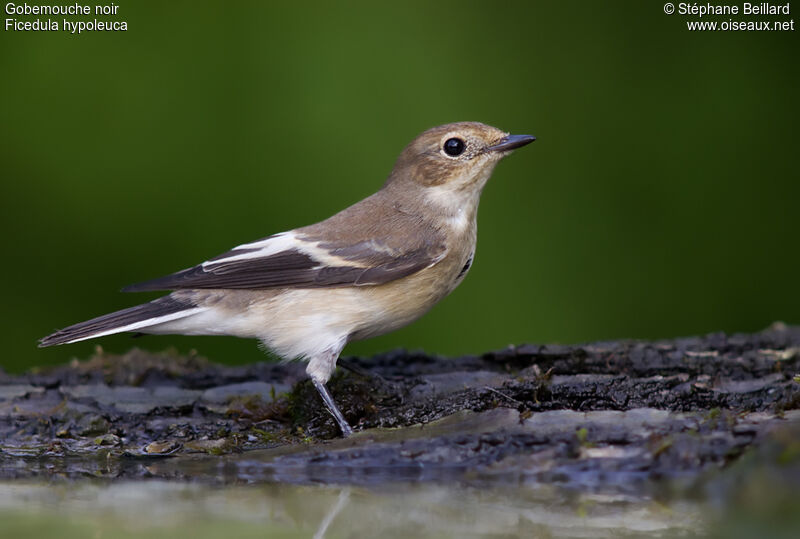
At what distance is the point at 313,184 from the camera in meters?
6.80

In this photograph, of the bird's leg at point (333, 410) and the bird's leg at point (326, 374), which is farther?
the bird's leg at point (326, 374)

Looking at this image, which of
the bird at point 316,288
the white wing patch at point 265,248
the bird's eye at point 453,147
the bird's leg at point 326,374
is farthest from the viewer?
the bird's eye at point 453,147

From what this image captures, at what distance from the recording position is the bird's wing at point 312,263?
465cm

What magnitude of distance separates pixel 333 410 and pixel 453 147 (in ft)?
6.43

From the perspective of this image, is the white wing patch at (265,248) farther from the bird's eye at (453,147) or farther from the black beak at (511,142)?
the black beak at (511,142)

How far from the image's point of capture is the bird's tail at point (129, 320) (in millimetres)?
4395

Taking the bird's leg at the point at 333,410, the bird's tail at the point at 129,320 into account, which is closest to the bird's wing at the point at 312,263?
the bird's tail at the point at 129,320

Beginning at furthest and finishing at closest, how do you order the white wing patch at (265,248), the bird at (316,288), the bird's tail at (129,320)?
the white wing patch at (265,248)
the bird at (316,288)
the bird's tail at (129,320)

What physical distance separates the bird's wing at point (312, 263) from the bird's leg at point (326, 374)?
1.25 feet

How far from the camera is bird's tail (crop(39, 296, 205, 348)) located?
439 cm

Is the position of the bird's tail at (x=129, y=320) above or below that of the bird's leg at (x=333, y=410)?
above

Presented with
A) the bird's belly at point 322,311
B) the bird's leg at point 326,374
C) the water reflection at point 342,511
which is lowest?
the water reflection at point 342,511

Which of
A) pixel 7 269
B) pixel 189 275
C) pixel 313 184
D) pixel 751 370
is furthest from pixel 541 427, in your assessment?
pixel 7 269

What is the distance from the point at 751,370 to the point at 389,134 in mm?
3455
